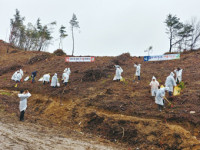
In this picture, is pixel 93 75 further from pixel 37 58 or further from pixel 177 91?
pixel 37 58

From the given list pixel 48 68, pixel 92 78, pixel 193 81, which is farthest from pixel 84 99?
pixel 48 68

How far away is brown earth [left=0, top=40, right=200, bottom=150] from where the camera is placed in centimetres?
702

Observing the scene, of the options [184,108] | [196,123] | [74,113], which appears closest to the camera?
[196,123]

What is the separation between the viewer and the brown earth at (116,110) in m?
7.02

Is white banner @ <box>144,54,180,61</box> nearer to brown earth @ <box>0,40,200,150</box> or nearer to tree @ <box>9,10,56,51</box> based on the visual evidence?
brown earth @ <box>0,40,200,150</box>

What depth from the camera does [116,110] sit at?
9.44 meters

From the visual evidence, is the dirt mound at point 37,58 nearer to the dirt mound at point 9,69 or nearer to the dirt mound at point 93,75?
the dirt mound at point 9,69

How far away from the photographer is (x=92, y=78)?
15047mm

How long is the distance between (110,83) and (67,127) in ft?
18.7

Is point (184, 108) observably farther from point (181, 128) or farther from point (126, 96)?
point (126, 96)

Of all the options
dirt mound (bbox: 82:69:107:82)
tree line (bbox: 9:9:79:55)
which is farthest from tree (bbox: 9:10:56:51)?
dirt mound (bbox: 82:69:107:82)

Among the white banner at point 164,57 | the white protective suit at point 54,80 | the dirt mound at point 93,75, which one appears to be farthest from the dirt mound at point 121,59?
the white protective suit at point 54,80

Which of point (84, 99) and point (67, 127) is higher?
point (84, 99)

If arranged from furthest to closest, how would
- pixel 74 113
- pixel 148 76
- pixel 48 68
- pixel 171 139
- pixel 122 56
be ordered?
pixel 122 56
pixel 48 68
pixel 148 76
pixel 74 113
pixel 171 139
